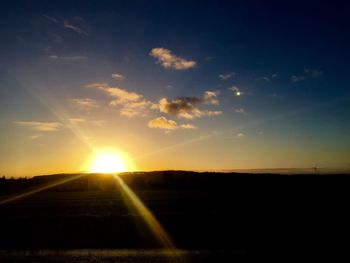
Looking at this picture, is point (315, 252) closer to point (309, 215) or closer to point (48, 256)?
point (309, 215)

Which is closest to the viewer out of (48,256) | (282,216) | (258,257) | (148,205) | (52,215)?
(258,257)

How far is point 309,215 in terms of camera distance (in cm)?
2242

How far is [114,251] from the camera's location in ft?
52.0

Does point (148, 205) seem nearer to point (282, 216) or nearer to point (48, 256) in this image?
point (282, 216)

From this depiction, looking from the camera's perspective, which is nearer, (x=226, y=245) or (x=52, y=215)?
(x=226, y=245)

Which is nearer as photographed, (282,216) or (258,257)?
(258,257)

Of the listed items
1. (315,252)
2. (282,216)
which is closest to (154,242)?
(315,252)

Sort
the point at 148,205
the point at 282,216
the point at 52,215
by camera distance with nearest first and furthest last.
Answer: the point at 282,216 → the point at 52,215 → the point at 148,205

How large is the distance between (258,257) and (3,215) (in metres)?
20.9

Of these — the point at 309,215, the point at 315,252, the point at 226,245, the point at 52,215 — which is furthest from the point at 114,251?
the point at 309,215

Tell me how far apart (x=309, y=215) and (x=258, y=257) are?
1014cm

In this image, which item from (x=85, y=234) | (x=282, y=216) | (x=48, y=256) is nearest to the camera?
(x=48, y=256)

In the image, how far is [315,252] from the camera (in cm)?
1449

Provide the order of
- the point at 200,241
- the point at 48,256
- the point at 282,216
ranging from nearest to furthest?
the point at 48,256 → the point at 200,241 → the point at 282,216
